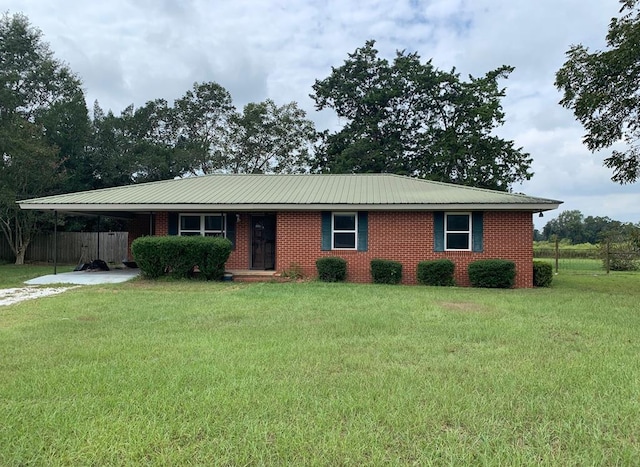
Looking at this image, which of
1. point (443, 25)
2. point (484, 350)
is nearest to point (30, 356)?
point (484, 350)

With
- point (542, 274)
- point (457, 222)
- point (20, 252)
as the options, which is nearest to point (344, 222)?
point (457, 222)

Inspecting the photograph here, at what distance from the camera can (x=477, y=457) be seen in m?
2.77

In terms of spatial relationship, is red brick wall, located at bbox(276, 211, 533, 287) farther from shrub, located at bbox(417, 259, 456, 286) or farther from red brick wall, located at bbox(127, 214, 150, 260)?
red brick wall, located at bbox(127, 214, 150, 260)

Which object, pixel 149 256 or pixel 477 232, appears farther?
pixel 477 232

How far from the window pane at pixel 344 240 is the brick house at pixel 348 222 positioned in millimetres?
33

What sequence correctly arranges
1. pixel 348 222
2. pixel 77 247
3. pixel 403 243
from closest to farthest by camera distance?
pixel 403 243 < pixel 348 222 < pixel 77 247

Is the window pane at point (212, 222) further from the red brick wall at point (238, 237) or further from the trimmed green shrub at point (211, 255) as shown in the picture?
the trimmed green shrub at point (211, 255)

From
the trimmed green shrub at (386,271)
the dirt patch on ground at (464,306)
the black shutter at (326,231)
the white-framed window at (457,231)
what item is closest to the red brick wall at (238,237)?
the black shutter at (326,231)

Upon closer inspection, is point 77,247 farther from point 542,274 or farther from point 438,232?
point 542,274

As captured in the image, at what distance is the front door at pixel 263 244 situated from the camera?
1534cm

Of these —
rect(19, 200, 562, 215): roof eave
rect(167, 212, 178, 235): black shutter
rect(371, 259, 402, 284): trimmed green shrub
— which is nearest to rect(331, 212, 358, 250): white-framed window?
rect(19, 200, 562, 215): roof eave

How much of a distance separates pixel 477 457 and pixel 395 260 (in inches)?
434

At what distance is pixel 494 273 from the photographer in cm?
1259

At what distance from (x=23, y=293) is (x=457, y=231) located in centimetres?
1222
